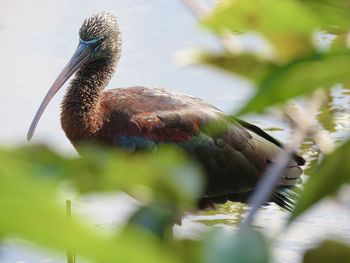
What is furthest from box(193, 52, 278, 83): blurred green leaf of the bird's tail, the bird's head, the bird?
the bird's head

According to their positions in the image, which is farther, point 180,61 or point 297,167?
point 297,167

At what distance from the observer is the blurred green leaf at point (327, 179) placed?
360 mm

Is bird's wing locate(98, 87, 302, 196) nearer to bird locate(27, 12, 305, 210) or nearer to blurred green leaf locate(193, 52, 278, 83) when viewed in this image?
bird locate(27, 12, 305, 210)

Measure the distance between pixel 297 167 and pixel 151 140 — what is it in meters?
0.60

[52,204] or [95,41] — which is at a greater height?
[52,204]

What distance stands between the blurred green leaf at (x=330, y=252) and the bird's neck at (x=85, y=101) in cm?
351

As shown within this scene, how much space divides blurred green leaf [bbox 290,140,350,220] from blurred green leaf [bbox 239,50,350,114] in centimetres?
3

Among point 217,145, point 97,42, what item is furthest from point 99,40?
point 217,145

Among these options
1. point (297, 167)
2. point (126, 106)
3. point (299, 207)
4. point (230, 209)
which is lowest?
point (230, 209)

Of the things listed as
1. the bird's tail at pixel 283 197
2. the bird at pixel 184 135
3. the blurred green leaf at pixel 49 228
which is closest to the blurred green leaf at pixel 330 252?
the blurred green leaf at pixel 49 228

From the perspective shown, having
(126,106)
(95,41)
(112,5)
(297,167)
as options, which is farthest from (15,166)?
(112,5)

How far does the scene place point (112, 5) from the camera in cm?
634

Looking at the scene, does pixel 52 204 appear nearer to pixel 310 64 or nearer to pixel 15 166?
pixel 15 166

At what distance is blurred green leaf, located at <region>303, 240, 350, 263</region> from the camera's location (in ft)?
1.28
